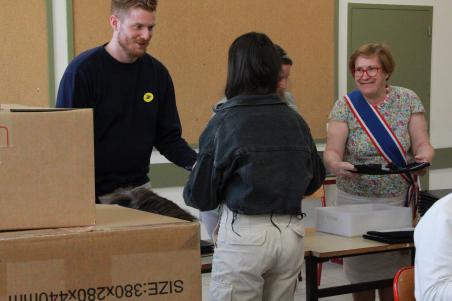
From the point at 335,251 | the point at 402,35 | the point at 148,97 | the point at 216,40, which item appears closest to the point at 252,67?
the point at 148,97

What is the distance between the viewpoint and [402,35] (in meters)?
5.32

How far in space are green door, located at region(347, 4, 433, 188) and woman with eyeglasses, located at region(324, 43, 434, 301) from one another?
199 cm

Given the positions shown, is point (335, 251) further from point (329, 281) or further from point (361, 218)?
point (329, 281)

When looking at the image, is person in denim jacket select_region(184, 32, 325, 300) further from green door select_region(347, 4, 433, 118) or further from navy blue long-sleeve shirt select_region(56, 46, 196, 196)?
green door select_region(347, 4, 433, 118)

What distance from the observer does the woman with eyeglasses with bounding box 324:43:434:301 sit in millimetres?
3111

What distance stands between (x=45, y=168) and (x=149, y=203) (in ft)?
1.29

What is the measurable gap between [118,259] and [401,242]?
1858 mm

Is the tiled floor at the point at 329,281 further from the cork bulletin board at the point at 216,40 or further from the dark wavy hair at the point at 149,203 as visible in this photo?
the dark wavy hair at the point at 149,203

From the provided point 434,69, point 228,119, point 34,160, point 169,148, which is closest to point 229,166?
point 228,119

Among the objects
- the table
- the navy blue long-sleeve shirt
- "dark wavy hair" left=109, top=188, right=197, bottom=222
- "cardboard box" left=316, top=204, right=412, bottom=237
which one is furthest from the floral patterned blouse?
"dark wavy hair" left=109, top=188, right=197, bottom=222

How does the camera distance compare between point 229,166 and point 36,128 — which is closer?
point 36,128

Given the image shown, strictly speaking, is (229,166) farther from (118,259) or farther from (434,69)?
(434,69)

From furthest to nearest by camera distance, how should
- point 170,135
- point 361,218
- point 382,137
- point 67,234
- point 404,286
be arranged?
point 382,137
point 361,218
point 170,135
point 404,286
point 67,234

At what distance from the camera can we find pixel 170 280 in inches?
45.3
